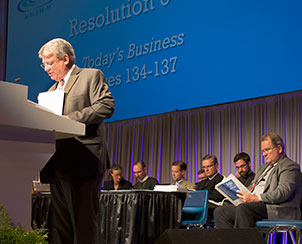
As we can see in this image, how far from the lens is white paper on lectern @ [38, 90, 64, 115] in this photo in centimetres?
233

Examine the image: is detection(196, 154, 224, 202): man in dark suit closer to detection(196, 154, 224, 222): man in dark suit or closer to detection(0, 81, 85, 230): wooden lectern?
detection(196, 154, 224, 222): man in dark suit

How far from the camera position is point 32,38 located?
8938mm

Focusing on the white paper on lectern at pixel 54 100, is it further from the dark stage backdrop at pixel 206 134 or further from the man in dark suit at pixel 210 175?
the dark stage backdrop at pixel 206 134

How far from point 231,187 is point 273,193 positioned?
1.17ft

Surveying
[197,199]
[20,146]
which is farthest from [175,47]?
[20,146]

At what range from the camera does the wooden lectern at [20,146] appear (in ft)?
5.86

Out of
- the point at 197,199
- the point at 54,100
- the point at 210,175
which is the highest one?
the point at 54,100

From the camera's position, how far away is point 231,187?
3920 millimetres

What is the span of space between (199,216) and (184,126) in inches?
136

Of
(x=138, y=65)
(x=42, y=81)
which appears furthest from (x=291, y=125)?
(x=42, y=81)

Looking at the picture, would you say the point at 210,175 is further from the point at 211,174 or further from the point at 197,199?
the point at 197,199

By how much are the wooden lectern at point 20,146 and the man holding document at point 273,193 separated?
2.28 metres

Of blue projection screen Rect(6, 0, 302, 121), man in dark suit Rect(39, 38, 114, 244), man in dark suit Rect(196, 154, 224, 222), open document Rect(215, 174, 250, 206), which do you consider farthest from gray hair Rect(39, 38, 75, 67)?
blue projection screen Rect(6, 0, 302, 121)

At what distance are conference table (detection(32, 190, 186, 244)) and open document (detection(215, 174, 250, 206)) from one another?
1.72 feet
